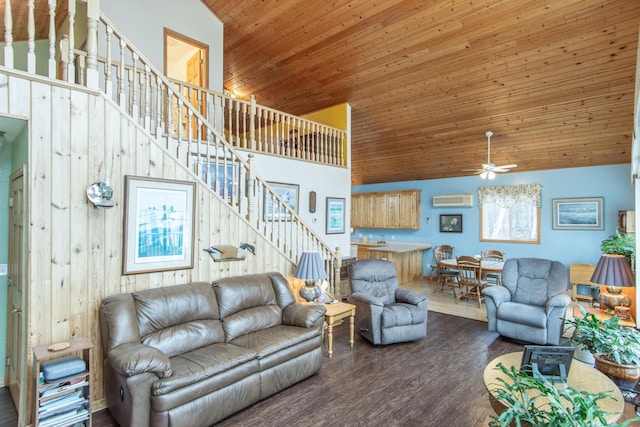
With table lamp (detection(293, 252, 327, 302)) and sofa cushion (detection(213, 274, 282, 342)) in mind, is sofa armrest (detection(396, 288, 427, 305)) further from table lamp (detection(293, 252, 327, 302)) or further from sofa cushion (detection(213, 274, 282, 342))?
sofa cushion (detection(213, 274, 282, 342))

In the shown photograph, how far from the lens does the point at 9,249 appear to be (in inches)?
124

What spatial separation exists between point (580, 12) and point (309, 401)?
17.9 ft

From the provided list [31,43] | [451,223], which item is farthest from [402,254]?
[31,43]

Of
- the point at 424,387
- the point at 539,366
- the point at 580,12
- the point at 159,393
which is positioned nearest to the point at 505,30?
the point at 580,12

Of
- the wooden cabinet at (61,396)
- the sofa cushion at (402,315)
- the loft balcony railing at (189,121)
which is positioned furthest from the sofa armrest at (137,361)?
the sofa cushion at (402,315)

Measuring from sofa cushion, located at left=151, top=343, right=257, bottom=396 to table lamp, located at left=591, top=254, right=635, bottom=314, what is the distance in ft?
13.4

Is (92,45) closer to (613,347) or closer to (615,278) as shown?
(613,347)

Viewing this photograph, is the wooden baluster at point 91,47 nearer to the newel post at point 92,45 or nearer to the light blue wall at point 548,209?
the newel post at point 92,45

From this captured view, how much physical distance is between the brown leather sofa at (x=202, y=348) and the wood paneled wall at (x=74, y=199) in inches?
8.9

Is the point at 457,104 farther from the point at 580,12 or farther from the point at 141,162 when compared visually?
the point at 141,162

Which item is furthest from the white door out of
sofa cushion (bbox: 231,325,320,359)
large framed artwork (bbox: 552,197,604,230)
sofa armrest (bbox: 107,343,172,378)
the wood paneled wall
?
large framed artwork (bbox: 552,197,604,230)

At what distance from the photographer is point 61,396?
2354 mm

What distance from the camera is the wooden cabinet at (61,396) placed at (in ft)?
7.41

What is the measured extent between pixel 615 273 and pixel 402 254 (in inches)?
179
